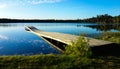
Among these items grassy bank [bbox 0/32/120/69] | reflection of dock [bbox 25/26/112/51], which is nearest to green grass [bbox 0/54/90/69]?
grassy bank [bbox 0/32/120/69]

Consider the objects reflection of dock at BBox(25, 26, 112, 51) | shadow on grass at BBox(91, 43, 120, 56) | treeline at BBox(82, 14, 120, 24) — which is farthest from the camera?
treeline at BBox(82, 14, 120, 24)

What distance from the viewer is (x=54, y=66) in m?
9.80

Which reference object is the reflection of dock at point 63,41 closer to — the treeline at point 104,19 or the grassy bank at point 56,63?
the grassy bank at point 56,63

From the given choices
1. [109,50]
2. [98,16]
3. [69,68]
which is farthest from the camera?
[98,16]

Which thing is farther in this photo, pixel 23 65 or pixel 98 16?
pixel 98 16

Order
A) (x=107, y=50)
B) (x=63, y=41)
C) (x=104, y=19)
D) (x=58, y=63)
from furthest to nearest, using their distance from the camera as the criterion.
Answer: (x=104, y=19) → (x=63, y=41) → (x=107, y=50) → (x=58, y=63)

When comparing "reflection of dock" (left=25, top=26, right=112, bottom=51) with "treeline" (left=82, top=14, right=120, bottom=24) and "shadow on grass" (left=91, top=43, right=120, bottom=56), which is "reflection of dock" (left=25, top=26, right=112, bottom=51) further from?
"treeline" (left=82, top=14, right=120, bottom=24)

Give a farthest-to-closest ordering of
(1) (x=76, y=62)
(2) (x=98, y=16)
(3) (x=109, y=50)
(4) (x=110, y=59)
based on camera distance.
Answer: (2) (x=98, y=16) → (3) (x=109, y=50) → (4) (x=110, y=59) → (1) (x=76, y=62)

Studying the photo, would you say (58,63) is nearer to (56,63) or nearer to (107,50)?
(56,63)

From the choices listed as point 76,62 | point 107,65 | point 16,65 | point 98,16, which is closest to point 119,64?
point 107,65

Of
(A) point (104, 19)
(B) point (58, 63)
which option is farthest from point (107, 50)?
(A) point (104, 19)

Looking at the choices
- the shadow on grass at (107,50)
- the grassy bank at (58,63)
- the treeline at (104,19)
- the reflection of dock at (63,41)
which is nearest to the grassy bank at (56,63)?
the grassy bank at (58,63)

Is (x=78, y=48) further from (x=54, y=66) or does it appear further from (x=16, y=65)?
(x=16, y=65)

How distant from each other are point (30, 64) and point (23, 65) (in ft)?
1.24
